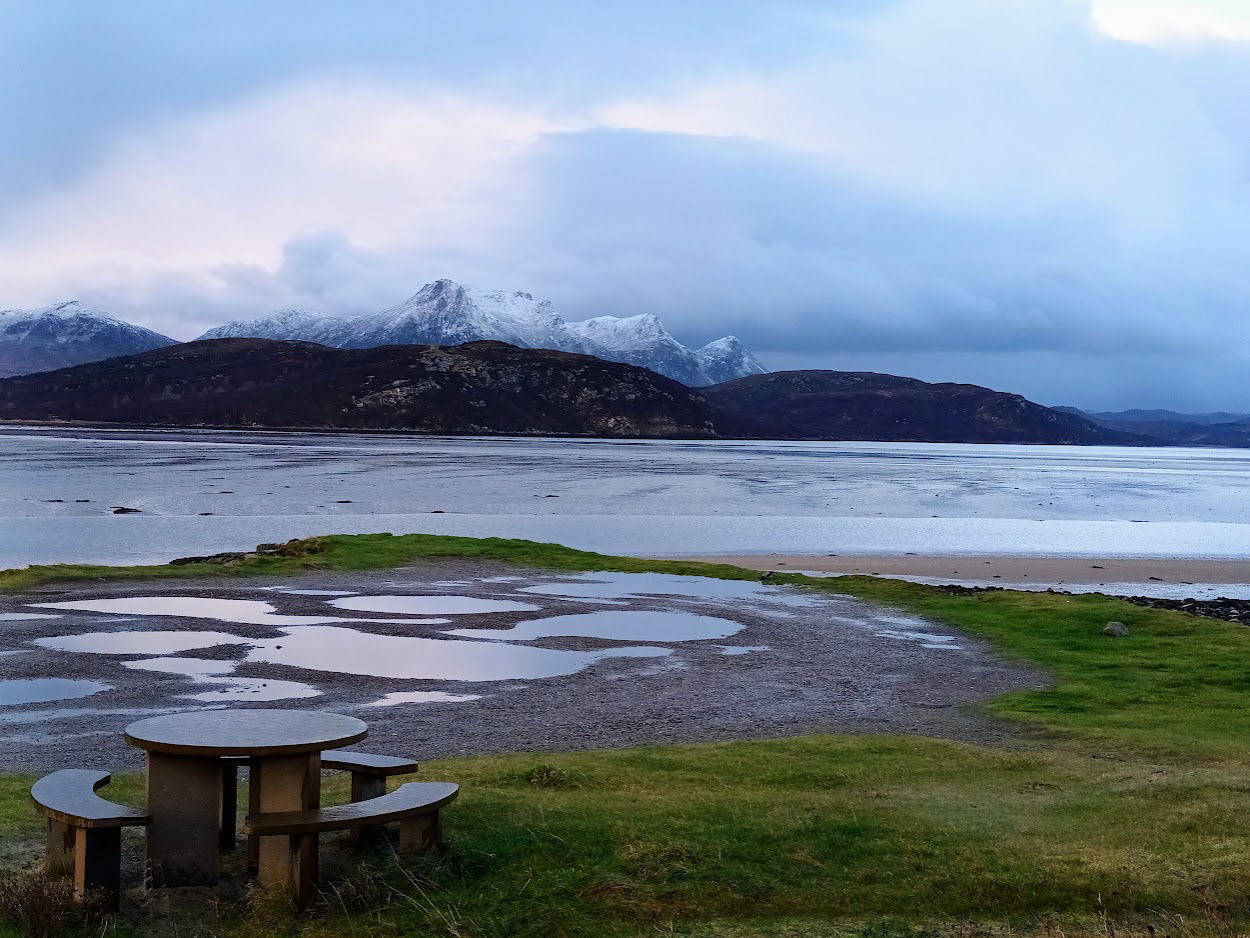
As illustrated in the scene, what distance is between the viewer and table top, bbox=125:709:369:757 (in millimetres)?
8094

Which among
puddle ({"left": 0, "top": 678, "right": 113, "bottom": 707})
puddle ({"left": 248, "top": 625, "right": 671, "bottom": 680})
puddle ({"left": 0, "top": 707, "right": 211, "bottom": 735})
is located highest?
puddle ({"left": 0, "top": 707, "right": 211, "bottom": 735})

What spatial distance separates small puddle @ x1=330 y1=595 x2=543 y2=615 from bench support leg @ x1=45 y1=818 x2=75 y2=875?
58.6ft

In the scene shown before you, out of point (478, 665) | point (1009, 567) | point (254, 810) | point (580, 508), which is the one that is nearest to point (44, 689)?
point (478, 665)

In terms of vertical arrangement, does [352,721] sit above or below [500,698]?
above

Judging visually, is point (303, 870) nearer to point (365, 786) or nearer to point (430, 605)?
point (365, 786)

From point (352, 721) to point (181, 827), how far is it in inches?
57.3

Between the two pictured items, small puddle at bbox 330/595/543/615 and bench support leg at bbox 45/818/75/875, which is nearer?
bench support leg at bbox 45/818/75/875

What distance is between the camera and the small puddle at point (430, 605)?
26.2 meters

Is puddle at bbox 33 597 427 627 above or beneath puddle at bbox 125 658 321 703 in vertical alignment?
beneath

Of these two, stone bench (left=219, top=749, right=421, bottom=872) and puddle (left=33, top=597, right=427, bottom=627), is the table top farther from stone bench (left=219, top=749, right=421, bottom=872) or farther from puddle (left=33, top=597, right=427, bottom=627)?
puddle (left=33, top=597, right=427, bottom=627)

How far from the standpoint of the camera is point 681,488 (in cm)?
9119

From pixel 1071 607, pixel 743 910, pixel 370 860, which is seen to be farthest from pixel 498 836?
pixel 1071 607

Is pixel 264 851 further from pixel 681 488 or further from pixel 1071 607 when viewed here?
pixel 681 488

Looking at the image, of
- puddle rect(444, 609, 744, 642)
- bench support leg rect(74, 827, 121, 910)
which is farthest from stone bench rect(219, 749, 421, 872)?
puddle rect(444, 609, 744, 642)
